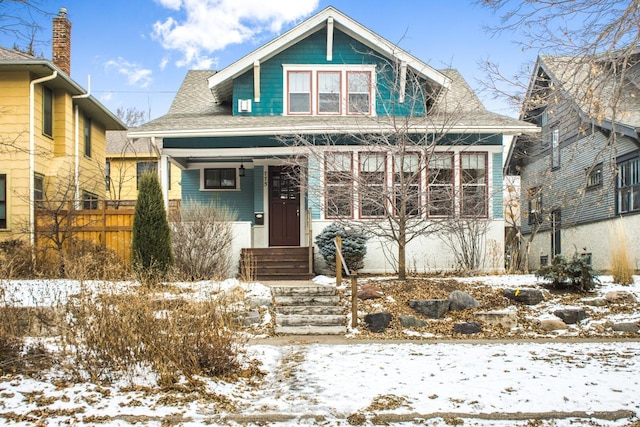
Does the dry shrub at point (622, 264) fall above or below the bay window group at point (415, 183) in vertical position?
below

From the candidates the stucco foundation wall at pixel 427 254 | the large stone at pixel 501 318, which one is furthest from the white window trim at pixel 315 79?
the large stone at pixel 501 318

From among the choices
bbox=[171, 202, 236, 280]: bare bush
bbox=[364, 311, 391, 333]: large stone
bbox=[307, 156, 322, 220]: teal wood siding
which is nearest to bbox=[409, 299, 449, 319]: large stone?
bbox=[364, 311, 391, 333]: large stone

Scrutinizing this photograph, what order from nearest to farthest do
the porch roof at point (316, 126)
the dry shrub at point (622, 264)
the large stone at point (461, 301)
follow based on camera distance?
the large stone at point (461, 301) < the dry shrub at point (622, 264) < the porch roof at point (316, 126)

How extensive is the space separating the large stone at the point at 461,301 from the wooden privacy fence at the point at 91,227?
7.25 meters

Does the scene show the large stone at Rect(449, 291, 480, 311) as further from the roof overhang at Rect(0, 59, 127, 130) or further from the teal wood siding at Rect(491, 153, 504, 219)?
the roof overhang at Rect(0, 59, 127, 130)

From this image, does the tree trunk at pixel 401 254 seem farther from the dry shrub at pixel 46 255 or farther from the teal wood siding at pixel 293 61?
the dry shrub at pixel 46 255

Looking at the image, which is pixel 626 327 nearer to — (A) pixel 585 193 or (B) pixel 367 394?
(B) pixel 367 394

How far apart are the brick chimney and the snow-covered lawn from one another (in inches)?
555

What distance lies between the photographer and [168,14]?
18.8 m

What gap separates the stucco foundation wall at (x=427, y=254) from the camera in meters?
14.3

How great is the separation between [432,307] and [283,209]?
6.90 metres

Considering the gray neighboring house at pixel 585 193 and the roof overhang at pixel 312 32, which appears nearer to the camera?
the roof overhang at pixel 312 32

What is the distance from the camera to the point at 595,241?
64.3ft

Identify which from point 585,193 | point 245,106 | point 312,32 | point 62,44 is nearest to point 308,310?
point 245,106
